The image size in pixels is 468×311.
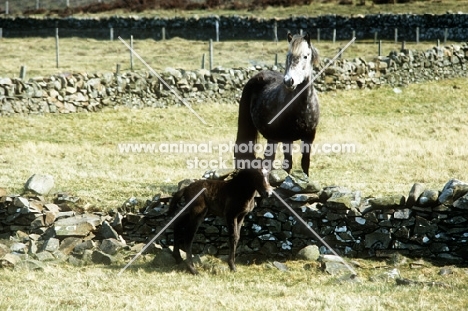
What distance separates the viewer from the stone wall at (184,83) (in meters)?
27.0

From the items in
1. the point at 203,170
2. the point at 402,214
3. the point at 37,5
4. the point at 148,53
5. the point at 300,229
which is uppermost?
the point at 37,5

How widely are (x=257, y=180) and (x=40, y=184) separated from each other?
6496mm

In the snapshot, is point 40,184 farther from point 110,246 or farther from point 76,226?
Result: point 110,246

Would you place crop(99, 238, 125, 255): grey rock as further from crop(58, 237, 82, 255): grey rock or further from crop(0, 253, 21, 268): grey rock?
crop(0, 253, 21, 268): grey rock

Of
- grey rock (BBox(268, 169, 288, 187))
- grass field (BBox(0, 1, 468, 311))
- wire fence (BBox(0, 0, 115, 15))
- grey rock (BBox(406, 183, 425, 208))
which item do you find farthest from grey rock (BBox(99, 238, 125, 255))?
wire fence (BBox(0, 0, 115, 15))

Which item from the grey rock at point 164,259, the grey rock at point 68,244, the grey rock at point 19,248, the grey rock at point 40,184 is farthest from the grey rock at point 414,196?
the grey rock at point 40,184

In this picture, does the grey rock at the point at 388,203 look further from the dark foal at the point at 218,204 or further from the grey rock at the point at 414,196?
the dark foal at the point at 218,204

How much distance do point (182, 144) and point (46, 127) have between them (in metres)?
4.55

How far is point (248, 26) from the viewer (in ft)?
163

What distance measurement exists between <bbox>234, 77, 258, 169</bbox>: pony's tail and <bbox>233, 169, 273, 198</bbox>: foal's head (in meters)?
4.06

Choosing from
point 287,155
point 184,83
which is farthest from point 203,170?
point 184,83

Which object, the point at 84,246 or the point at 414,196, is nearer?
the point at 414,196

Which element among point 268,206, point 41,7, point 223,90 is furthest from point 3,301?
point 41,7

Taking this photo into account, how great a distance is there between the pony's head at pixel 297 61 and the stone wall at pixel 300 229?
64.4 inches
